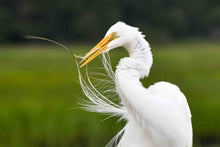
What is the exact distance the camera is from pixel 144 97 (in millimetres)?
2396

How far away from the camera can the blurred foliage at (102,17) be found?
14.0 meters

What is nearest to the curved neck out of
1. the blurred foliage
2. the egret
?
the egret

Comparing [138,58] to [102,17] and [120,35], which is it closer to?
[120,35]

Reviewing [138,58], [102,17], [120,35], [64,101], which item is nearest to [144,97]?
[138,58]

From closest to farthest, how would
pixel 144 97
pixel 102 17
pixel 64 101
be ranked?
pixel 144 97, pixel 64 101, pixel 102 17

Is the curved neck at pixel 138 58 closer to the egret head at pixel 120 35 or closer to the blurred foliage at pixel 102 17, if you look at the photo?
the egret head at pixel 120 35

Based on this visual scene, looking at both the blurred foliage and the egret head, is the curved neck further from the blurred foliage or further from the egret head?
the blurred foliage

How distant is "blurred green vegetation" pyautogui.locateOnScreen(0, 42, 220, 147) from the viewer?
5172 millimetres

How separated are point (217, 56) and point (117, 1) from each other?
4.73 meters

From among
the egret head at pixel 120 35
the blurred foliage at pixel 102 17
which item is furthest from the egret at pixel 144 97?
the blurred foliage at pixel 102 17

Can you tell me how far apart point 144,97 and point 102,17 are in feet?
39.1

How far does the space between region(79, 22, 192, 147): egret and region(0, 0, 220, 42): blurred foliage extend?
432 inches

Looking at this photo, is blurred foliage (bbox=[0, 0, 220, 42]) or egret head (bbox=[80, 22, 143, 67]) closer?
egret head (bbox=[80, 22, 143, 67])

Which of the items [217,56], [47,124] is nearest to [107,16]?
[217,56]
